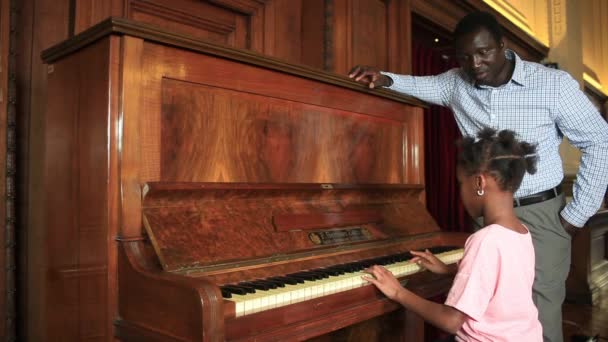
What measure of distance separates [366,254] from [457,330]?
2.14 feet

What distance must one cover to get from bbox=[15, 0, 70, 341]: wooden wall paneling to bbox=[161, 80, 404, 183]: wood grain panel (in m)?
0.74

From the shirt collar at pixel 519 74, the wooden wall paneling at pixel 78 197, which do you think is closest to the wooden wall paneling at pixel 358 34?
the shirt collar at pixel 519 74

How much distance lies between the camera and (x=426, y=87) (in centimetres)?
279

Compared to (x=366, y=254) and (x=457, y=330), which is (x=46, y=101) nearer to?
(x=366, y=254)

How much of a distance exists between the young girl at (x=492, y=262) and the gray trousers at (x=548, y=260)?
1.78ft

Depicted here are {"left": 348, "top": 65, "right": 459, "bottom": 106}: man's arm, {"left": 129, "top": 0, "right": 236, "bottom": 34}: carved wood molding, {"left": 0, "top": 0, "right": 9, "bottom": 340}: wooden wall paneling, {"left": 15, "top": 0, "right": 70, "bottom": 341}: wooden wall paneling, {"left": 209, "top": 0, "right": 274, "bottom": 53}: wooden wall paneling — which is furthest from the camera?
{"left": 209, "top": 0, "right": 274, "bottom": 53}: wooden wall paneling

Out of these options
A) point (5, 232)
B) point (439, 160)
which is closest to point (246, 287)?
point (5, 232)

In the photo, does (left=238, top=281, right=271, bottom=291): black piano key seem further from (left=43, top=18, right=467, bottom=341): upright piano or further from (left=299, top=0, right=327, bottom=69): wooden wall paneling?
(left=299, top=0, right=327, bottom=69): wooden wall paneling

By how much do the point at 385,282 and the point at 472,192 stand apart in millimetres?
450

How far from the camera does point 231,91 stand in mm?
2031

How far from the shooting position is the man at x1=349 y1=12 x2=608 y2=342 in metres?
2.28

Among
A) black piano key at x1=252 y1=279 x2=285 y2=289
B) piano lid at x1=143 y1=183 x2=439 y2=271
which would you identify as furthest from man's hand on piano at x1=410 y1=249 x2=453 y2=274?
black piano key at x1=252 y1=279 x2=285 y2=289

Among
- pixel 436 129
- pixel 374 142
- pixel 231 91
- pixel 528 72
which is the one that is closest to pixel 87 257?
A: pixel 231 91

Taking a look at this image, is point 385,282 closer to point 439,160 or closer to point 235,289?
point 235,289
